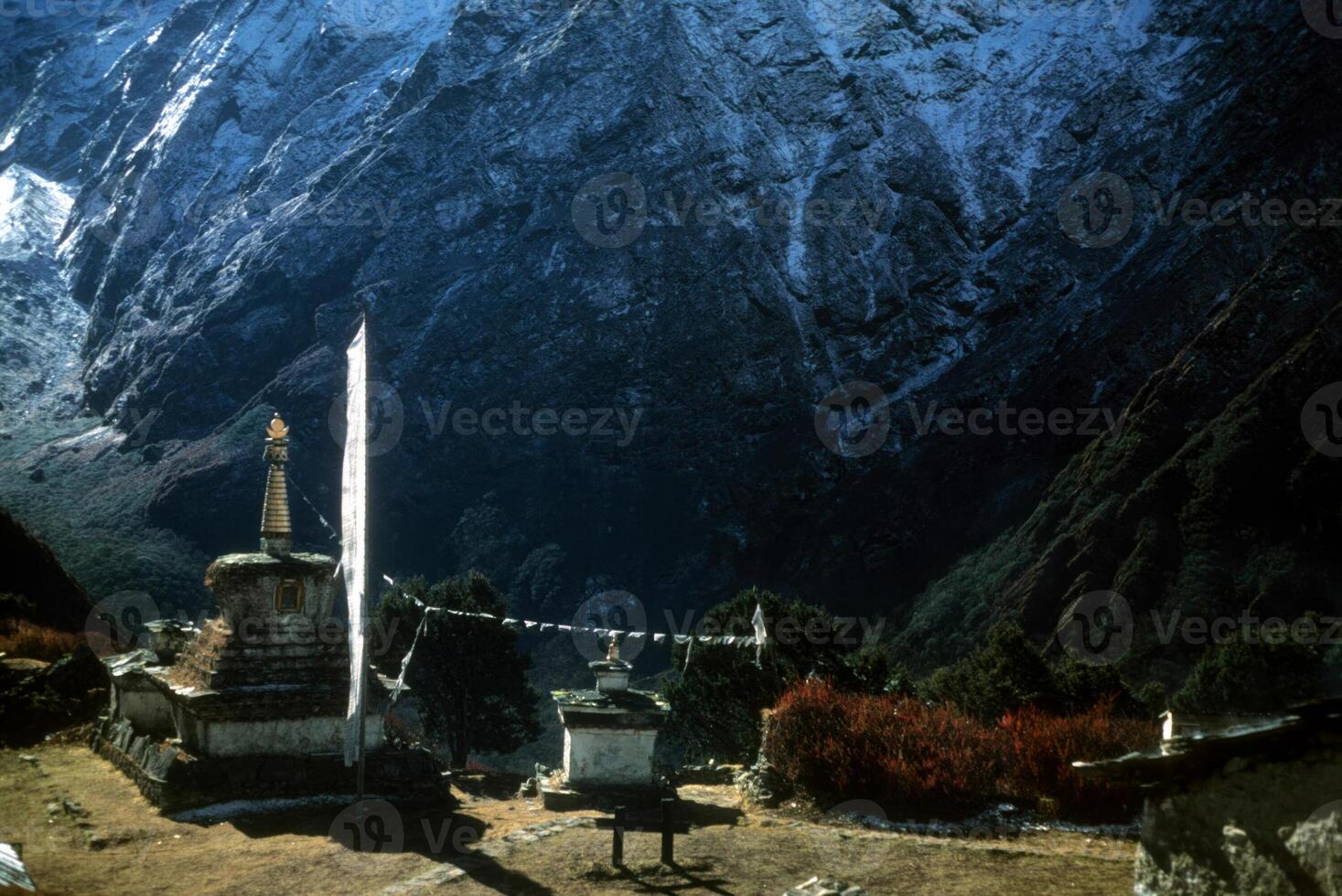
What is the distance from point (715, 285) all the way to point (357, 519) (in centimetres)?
8076

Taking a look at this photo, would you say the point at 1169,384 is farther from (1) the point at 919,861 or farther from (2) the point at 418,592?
(1) the point at 919,861

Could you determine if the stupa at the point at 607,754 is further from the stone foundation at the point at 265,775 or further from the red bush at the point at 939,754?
the stone foundation at the point at 265,775

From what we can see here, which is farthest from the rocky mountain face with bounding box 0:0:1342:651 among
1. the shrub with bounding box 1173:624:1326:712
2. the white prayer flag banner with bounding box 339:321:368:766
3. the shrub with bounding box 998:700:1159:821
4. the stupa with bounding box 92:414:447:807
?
the white prayer flag banner with bounding box 339:321:368:766

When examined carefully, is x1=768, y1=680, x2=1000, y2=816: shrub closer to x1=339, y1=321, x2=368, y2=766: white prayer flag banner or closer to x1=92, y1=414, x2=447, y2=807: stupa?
x1=339, y1=321, x2=368, y2=766: white prayer flag banner

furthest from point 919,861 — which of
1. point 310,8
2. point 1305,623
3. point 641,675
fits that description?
point 310,8

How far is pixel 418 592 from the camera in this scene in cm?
4828

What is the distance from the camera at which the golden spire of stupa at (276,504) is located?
67.9 ft

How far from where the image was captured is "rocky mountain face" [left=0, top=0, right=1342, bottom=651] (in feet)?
259

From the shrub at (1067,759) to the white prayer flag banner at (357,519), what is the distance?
9329mm

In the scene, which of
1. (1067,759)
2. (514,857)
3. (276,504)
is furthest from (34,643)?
(1067,759)

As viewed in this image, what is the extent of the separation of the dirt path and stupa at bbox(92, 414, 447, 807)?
3.65ft

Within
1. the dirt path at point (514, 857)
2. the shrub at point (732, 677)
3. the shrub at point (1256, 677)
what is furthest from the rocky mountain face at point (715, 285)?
the dirt path at point (514, 857)

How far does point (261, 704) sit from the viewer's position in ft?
59.2

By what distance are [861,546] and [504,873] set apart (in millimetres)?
70057
